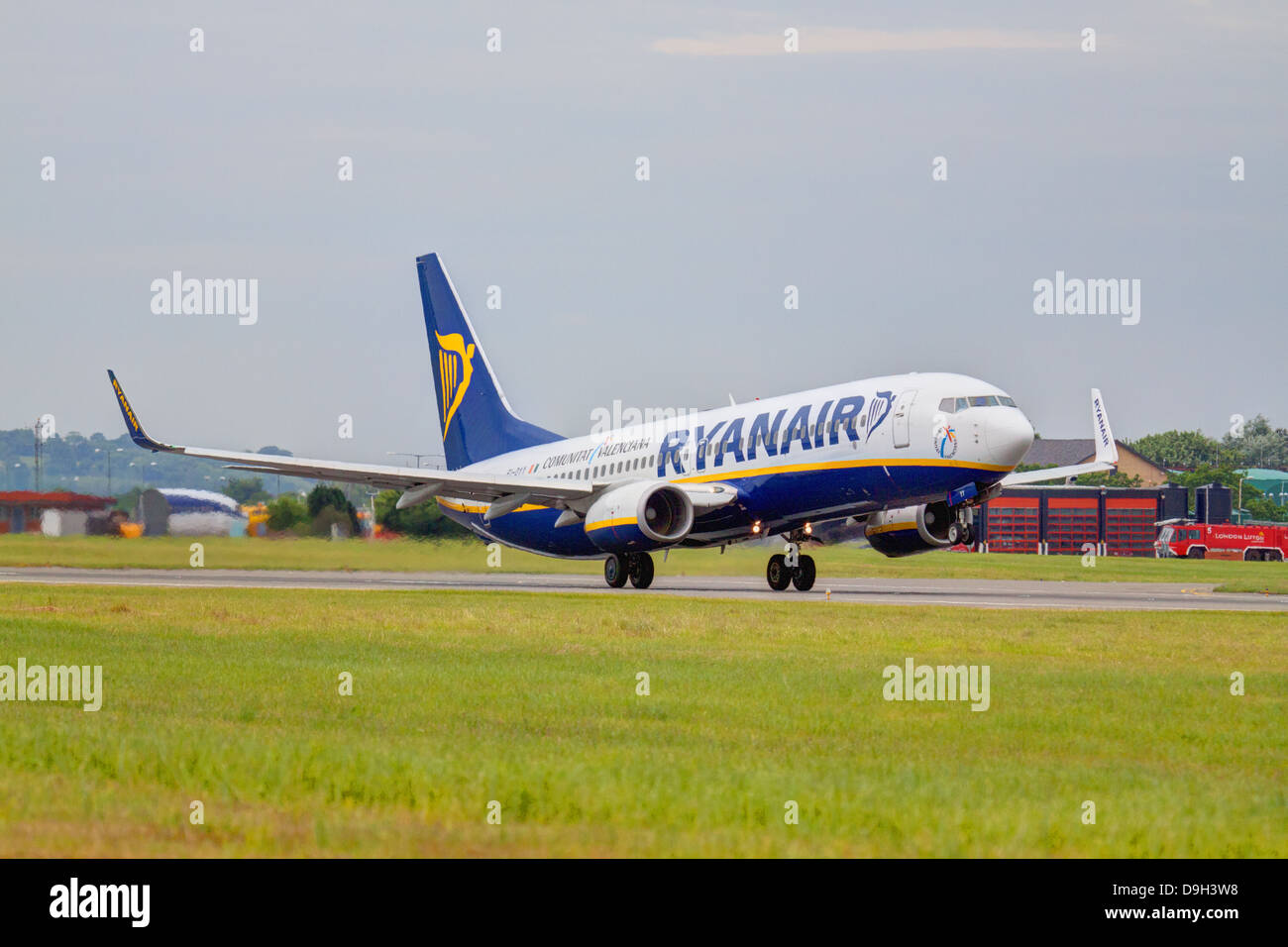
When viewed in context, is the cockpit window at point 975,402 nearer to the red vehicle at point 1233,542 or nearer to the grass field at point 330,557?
the grass field at point 330,557

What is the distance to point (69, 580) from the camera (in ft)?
136

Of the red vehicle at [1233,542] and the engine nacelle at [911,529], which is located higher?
the engine nacelle at [911,529]

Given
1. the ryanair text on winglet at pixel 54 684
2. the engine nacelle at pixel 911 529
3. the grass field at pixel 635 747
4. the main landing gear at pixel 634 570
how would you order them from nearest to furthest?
the grass field at pixel 635 747
the ryanair text on winglet at pixel 54 684
the engine nacelle at pixel 911 529
the main landing gear at pixel 634 570

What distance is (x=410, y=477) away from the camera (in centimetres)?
4169

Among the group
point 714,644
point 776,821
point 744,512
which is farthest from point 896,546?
point 776,821

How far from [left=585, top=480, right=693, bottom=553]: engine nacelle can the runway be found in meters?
1.24

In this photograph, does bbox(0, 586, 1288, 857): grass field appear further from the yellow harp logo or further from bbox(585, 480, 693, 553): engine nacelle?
the yellow harp logo

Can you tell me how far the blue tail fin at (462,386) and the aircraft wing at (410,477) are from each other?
8.28m

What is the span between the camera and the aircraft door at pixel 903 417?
111 feet

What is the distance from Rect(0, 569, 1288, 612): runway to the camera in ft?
116

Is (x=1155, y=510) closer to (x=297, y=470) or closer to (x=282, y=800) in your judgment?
(x=297, y=470)

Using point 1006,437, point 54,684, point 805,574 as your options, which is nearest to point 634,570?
point 805,574

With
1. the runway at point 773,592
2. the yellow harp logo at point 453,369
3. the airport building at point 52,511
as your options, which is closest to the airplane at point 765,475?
the runway at point 773,592

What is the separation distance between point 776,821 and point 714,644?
42.0 ft
